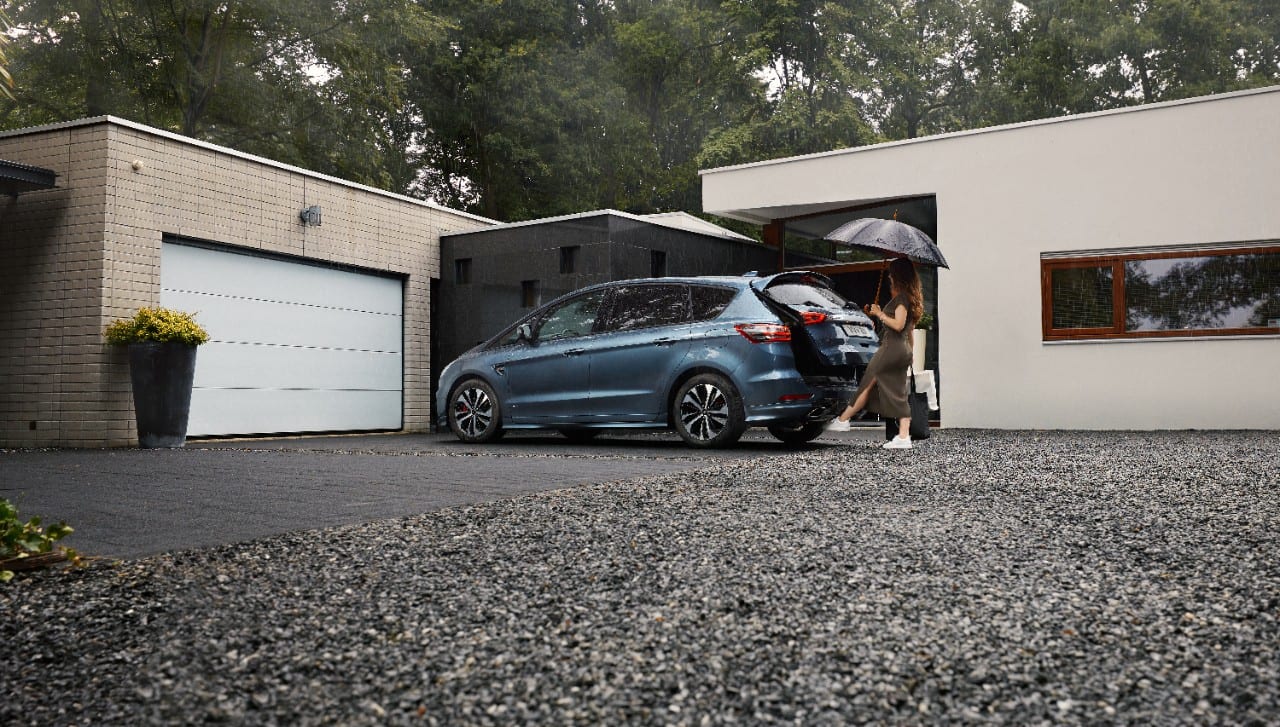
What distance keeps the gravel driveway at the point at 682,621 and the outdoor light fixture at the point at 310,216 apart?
357 inches

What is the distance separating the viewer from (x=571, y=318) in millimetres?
10234

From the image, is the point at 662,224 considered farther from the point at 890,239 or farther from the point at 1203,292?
the point at 1203,292

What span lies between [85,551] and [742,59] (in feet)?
84.6

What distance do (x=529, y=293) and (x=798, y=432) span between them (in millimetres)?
5570

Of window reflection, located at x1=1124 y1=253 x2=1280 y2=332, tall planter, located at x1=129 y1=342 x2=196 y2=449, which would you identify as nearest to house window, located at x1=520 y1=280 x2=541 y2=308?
tall planter, located at x1=129 y1=342 x2=196 y2=449

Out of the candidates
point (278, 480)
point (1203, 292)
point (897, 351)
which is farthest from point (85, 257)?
point (1203, 292)

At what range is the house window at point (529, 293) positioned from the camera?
14.2 meters

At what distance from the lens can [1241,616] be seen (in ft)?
9.96

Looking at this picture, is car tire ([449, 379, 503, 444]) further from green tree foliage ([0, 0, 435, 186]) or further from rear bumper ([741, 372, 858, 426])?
green tree foliage ([0, 0, 435, 186])

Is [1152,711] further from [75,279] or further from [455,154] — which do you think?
[455,154]

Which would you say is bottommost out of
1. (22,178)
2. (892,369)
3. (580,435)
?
(580,435)

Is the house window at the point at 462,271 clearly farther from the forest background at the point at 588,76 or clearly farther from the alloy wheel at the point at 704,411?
the forest background at the point at 588,76

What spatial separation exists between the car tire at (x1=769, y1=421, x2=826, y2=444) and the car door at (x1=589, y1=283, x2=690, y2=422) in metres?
1.24

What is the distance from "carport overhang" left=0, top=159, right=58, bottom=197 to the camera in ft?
33.6
